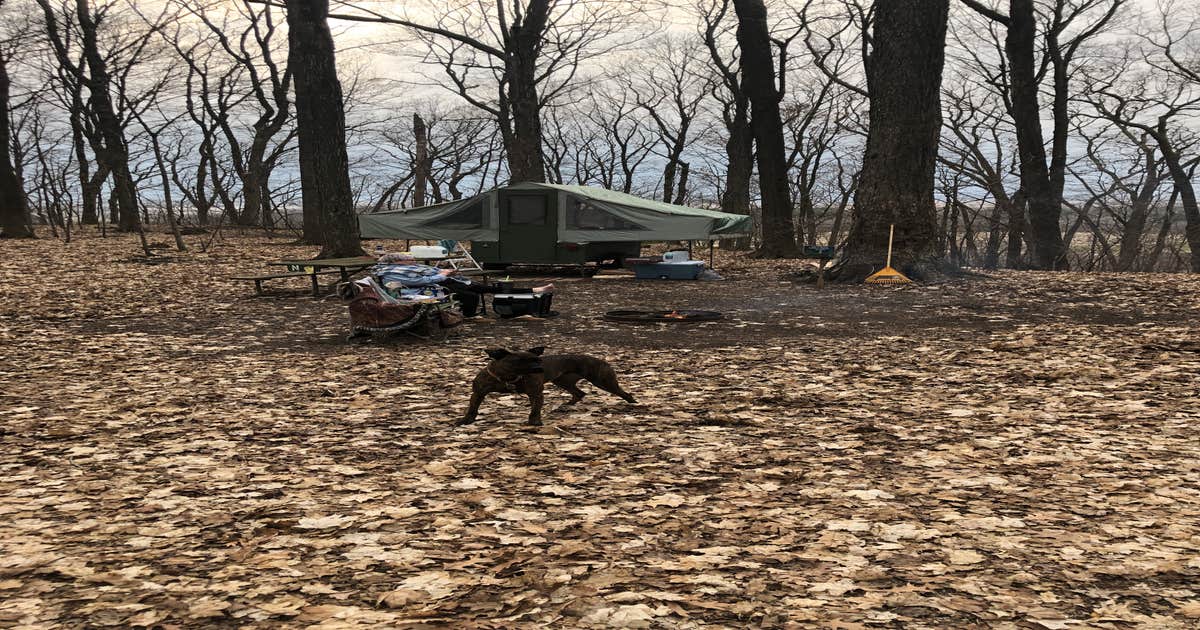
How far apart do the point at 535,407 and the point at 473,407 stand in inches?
14.9

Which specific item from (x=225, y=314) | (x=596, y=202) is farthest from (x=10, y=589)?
(x=596, y=202)

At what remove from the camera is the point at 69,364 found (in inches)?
274

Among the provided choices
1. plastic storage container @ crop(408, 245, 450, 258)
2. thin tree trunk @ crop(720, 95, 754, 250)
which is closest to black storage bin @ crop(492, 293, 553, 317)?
plastic storage container @ crop(408, 245, 450, 258)

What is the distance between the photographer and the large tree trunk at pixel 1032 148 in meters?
18.5

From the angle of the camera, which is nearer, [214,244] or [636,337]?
[636,337]

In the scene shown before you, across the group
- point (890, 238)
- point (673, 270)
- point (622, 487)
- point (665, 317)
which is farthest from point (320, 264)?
point (890, 238)

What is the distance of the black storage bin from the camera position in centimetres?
995

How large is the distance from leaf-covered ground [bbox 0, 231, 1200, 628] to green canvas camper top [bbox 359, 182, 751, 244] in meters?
8.56

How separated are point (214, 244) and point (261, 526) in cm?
2160

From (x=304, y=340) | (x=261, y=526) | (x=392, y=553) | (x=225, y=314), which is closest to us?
(x=392, y=553)

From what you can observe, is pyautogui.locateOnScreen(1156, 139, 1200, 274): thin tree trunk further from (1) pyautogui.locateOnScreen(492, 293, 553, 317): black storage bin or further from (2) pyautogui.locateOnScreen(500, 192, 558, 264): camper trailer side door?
(1) pyautogui.locateOnScreen(492, 293, 553, 317): black storage bin

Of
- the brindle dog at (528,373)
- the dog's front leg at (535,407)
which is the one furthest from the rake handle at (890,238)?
the dog's front leg at (535,407)

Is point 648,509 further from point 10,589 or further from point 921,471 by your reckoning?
point 10,589

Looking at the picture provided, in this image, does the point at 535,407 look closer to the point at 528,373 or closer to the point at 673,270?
the point at 528,373
